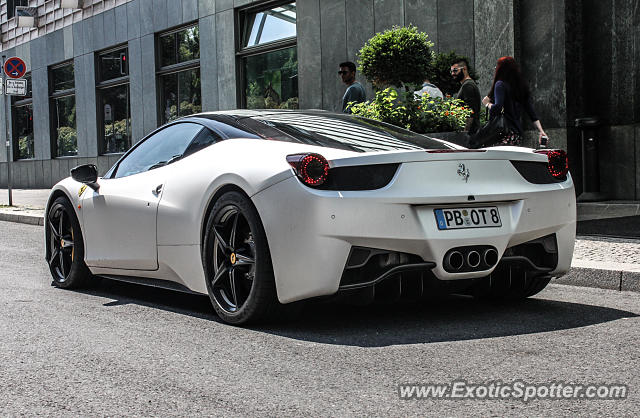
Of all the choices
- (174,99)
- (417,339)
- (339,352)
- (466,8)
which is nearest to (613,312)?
(417,339)

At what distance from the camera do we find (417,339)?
14.2ft

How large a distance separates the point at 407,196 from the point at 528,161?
91 cm

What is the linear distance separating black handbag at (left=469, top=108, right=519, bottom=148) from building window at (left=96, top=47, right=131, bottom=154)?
52.0 feet

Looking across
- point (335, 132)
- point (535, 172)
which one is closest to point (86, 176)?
point (335, 132)

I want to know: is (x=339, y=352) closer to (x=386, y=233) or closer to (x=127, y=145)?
(x=386, y=233)

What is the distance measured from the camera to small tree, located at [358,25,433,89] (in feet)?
37.7

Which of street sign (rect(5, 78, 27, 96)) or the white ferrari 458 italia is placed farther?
street sign (rect(5, 78, 27, 96))

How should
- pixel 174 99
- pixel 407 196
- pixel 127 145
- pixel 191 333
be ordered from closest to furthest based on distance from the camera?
1. pixel 407 196
2. pixel 191 333
3. pixel 174 99
4. pixel 127 145

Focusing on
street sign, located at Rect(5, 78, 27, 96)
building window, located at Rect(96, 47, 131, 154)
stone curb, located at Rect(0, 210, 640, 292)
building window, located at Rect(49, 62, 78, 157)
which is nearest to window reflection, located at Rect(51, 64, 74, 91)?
building window, located at Rect(49, 62, 78, 157)

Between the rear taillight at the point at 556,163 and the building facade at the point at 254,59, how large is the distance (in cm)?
775

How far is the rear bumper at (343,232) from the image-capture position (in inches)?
169

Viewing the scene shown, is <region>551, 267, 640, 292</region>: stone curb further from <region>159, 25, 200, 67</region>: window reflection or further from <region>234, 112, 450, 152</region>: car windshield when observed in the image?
<region>159, 25, 200, 67</region>: window reflection

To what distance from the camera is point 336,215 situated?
4.27 meters

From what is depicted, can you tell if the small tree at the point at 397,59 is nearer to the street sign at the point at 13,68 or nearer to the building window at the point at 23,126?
the street sign at the point at 13,68
